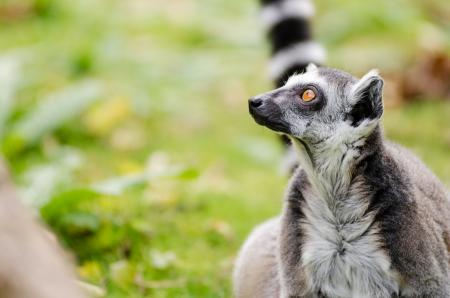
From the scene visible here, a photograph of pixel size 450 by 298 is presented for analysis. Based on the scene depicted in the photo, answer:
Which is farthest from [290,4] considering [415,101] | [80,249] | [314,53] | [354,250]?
[415,101]

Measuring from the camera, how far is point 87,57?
27.1 feet

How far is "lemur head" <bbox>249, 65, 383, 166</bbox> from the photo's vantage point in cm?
358

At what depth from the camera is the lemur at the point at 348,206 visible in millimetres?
3477

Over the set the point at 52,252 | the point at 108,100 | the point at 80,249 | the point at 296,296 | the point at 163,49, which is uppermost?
the point at 163,49

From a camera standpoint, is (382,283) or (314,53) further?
(314,53)

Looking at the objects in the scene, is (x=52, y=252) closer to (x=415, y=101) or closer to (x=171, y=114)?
(x=171, y=114)

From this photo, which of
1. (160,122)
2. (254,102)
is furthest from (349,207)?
(160,122)

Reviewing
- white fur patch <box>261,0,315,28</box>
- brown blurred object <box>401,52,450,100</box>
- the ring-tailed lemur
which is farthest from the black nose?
brown blurred object <box>401,52,450,100</box>

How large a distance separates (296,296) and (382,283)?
37 cm

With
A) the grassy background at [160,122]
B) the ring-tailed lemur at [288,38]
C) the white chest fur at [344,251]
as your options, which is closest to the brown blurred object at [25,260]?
the white chest fur at [344,251]

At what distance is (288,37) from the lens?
539 cm

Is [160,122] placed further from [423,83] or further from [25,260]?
[25,260]

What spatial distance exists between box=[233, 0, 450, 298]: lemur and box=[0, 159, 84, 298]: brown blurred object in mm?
1239

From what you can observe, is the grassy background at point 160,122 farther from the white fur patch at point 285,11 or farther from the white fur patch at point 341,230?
the white fur patch at point 341,230
